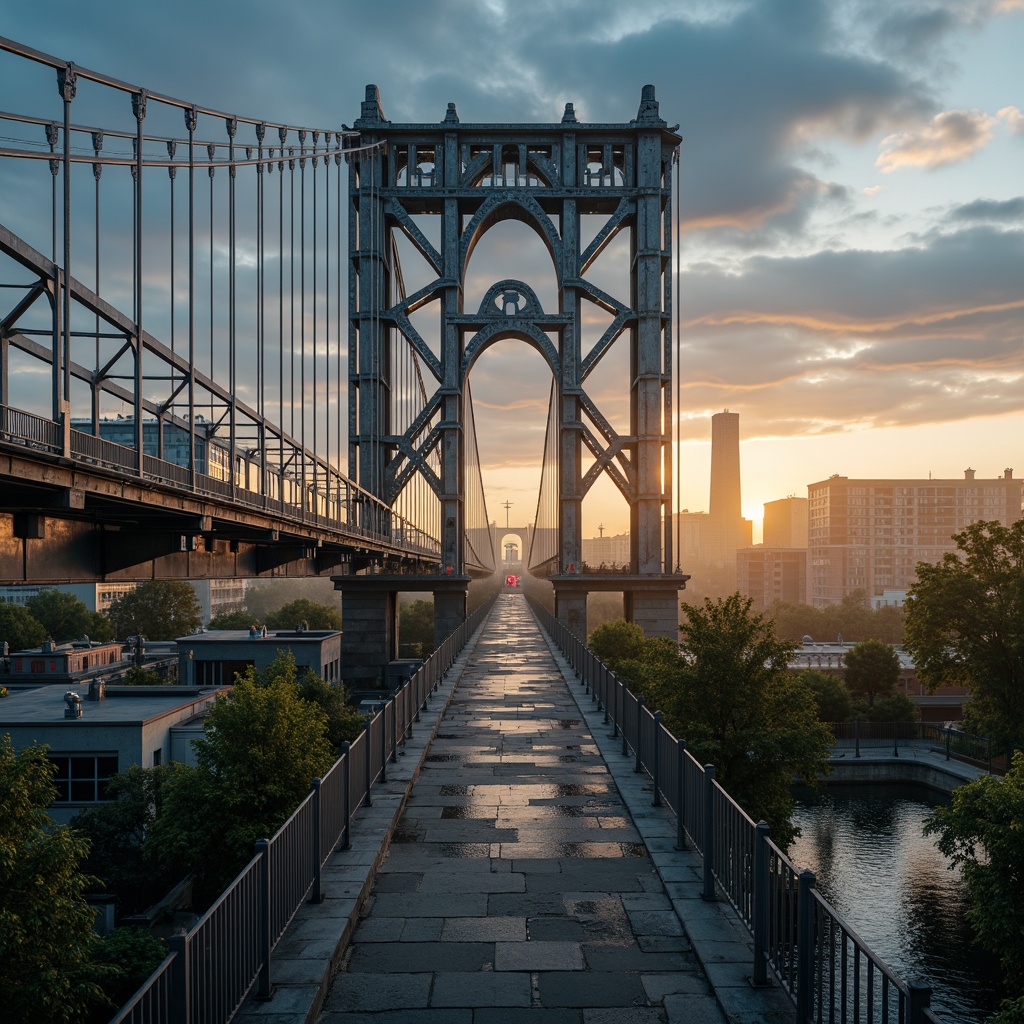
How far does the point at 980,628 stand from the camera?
34188 mm

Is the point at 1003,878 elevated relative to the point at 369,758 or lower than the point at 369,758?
lower

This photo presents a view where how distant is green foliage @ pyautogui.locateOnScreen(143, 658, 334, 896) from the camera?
63.7 feet

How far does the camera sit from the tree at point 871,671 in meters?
60.8

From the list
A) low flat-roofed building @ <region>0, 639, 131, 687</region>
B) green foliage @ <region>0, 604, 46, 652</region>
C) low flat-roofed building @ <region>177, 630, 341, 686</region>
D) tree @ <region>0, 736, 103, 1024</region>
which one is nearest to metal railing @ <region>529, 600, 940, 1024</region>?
tree @ <region>0, 736, 103, 1024</region>

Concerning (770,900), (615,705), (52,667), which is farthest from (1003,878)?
(52,667)

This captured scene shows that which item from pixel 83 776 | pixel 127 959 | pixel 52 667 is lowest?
pixel 83 776

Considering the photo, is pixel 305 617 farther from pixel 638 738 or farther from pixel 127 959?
pixel 638 738

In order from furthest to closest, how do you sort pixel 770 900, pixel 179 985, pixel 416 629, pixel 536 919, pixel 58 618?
pixel 416 629
pixel 58 618
pixel 536 919
pixel 770 900
pixel 179 985

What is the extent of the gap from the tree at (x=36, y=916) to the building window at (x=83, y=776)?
1875cm

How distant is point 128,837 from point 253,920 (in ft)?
82.0

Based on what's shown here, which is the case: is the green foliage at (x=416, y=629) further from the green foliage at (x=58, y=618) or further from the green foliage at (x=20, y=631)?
the green foliage at (x=20, y=631)

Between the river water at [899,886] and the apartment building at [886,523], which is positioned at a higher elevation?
the apartment building at [886,523]

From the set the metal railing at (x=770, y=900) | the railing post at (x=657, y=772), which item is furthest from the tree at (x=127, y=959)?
the metal railing at (x=770, y=900)

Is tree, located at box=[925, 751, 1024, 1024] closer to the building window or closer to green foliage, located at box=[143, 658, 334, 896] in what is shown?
green foliage, located at box=[143, 658, 334, 896]
